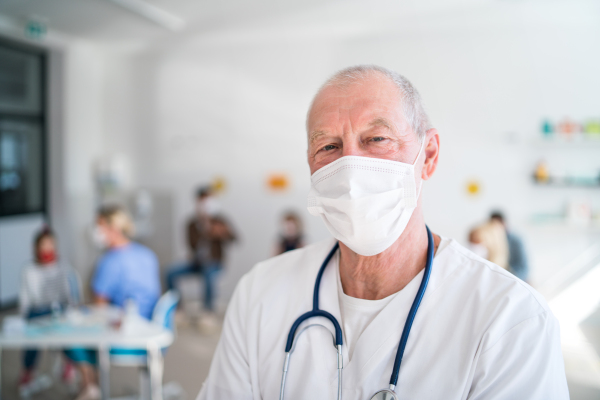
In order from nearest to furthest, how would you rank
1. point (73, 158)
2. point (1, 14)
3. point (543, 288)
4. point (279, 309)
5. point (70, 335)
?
point (279, 309), point (70, 335), point (543, 288), point (1, 14), point (73, 158)

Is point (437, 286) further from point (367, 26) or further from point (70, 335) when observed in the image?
point (367, 26)

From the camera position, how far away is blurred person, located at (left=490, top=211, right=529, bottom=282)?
158 inches

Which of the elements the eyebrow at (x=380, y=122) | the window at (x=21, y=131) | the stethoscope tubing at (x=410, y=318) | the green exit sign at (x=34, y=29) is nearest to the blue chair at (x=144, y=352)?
the stethoscope tubing at (x=410, y=318)

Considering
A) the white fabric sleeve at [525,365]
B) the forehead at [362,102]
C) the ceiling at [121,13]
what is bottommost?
the white fabric sleeve at [525,365]

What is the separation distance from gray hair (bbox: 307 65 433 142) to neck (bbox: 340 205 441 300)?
0.22 meters

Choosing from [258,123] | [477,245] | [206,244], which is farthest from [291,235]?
[477,245]

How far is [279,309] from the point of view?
46.7 inches

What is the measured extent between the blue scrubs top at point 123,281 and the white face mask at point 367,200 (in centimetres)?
252

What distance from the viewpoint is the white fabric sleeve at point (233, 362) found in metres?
1.14

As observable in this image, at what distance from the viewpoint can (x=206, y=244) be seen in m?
5.29

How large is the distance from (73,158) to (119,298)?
3.64 metres

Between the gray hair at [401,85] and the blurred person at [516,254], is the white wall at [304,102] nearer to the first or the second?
the blurred person at [516,254]

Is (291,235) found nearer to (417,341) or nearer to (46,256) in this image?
(46,256)

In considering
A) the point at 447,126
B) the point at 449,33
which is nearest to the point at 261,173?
the point at 447,126
